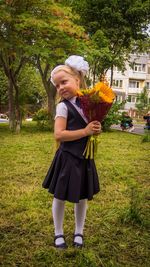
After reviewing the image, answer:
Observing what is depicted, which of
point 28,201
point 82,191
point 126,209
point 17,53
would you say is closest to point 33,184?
point 28,201

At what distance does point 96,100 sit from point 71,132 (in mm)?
348

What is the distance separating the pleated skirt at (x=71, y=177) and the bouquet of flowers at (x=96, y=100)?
0.90 feet

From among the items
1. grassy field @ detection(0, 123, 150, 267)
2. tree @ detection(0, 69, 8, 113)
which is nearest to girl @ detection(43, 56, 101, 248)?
grassy field @ detection(0, 123, 150, 267)

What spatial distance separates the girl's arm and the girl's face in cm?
23

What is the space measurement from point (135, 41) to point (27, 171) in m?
17.5

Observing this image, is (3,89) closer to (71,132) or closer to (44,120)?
(44,120)

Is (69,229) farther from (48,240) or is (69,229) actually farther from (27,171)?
(27,171)

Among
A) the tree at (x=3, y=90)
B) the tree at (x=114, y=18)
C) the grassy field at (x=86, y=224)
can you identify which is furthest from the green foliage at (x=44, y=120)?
the tree at (x=3, y=90)

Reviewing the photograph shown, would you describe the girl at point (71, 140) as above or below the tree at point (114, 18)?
below

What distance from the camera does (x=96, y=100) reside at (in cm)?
304

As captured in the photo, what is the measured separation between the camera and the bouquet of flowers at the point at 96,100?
304 centimetres

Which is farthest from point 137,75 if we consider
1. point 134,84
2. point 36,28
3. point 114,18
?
point 36,28

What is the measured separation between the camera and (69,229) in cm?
395

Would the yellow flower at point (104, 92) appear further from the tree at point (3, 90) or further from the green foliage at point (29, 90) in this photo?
the tree at point (3, 90)
